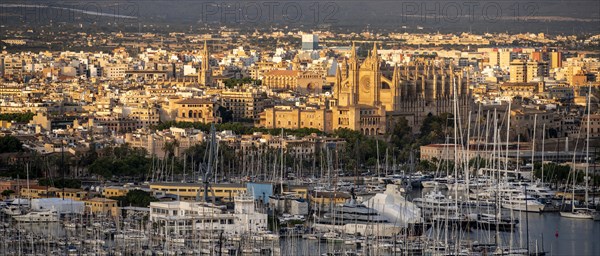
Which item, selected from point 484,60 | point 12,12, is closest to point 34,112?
point 484,60

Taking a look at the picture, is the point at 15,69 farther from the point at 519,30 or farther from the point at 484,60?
the point at 519,30

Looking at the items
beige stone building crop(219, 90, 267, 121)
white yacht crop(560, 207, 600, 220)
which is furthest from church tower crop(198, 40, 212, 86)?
white yacht crop(560, 207, 600, 220)

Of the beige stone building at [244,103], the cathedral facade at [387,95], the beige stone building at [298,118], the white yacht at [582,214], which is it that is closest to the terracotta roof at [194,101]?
the beige stone building at [244,103]

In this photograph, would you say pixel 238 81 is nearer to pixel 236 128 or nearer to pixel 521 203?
pixel 236 128

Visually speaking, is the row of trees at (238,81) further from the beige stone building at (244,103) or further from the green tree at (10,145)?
the green tree at (10,145)

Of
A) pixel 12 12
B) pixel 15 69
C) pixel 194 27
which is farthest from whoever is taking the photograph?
pixel 194 27

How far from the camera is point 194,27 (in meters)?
152

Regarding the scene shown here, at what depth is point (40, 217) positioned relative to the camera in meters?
41.5

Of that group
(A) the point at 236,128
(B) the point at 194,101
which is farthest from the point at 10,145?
(B) the point at 194,101

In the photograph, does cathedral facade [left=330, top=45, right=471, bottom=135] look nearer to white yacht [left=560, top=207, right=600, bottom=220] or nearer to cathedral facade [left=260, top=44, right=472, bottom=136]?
cathedral facade [left=260, top=44, right=472, bottom=136]

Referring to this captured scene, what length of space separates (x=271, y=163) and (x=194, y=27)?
98898mm

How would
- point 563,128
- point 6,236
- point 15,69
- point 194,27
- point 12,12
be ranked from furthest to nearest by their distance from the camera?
point 194,27, point 12,12, point 15,69, point 563,128, point 6,236

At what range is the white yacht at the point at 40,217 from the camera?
41278mm

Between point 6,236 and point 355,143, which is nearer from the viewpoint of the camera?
point 6,236
